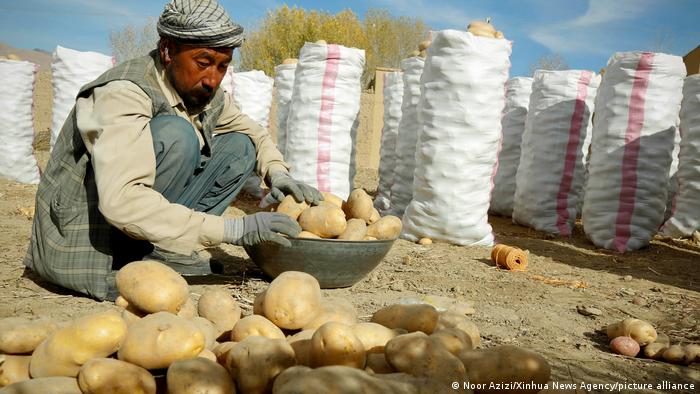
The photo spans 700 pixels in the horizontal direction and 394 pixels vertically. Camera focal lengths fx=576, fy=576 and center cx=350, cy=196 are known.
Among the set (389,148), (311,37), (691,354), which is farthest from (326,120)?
(311,37)

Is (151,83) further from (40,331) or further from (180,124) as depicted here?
(40,331)

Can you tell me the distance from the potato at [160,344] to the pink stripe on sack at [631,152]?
4.03m

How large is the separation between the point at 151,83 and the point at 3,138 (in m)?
5.71

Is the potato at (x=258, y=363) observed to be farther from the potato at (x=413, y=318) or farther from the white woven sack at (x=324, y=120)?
the white woven sack at (x=324, y=120)

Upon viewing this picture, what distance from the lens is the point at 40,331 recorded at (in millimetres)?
1603

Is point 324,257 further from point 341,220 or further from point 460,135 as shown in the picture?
point 460,135

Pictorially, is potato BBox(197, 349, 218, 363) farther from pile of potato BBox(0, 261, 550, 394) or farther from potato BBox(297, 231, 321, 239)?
potato BBox(297, 231, 321, 239)

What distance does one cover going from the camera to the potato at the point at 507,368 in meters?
1.48

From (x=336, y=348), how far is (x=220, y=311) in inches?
23.2

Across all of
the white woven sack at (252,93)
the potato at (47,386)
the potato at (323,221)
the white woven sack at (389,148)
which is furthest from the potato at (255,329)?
the white woven sack at (252,93)

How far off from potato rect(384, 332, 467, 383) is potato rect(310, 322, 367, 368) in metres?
0.09

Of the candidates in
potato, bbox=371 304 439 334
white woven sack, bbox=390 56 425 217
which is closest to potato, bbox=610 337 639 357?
potato, bbox=371 304 439 334

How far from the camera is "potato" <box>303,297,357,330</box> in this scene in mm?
1845

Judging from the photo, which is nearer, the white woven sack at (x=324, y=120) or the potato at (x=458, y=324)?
the potato at (x=458, y=324)
